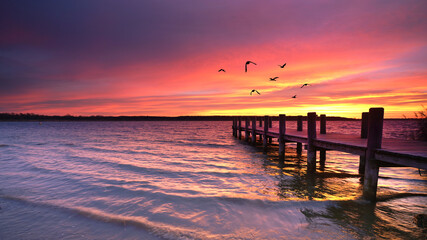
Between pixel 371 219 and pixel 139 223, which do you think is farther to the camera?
pixel 371 219

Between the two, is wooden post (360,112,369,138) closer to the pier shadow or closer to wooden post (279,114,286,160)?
the pier shadow

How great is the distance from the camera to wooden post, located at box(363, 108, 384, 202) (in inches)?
224

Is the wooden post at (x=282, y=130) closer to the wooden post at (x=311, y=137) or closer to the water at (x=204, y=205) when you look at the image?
the water at (x=204, y=205)

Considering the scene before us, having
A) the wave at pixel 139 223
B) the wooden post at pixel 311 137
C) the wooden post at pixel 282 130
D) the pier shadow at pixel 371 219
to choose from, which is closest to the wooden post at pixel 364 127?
the wooden post at pixel 311 137

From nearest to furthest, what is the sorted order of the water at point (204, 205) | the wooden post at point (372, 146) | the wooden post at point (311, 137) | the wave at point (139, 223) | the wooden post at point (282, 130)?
the wave at point (139, 223)
the water at point (204, 205)
the wooden post at point (372, 146)
the wooden post at point (311, 137)
the wooden post at point (282, 130)

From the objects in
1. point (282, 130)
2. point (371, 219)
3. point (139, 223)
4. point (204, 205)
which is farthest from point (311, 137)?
point (139, 223)

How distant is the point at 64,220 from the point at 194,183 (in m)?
4.41

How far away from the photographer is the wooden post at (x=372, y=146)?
5699 mm

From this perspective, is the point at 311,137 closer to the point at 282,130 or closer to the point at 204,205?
the point at 282,130

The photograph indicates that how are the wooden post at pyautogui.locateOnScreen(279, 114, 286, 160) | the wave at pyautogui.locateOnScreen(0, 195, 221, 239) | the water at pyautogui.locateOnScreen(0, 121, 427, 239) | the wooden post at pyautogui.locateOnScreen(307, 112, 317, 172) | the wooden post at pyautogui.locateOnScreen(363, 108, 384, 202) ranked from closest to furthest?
1. the wave at pyautogui.locateOnScreen(0, 195, 221, 239)
2. the water at pyautogui.locateOnScreen(0, 121, 427, 239)
3. the wooden post at pyautogui.locateOnScreen(363, 108, 384, 202)
4. the wooden post at pyautogui.locateOnScreen(307, 112, 317, 172)
5. the wooden post at pyautogui.locateOnScreen(279, 114, 286, 160)

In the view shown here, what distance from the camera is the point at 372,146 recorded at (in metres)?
5.87

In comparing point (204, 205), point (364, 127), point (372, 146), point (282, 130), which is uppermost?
point (364, 127)

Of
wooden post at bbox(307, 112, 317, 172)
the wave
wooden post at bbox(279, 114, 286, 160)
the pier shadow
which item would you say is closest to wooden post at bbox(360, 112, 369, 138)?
wooden post at bbox(307, 112, 317, 172)

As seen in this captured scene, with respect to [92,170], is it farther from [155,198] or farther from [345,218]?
[345,218]
